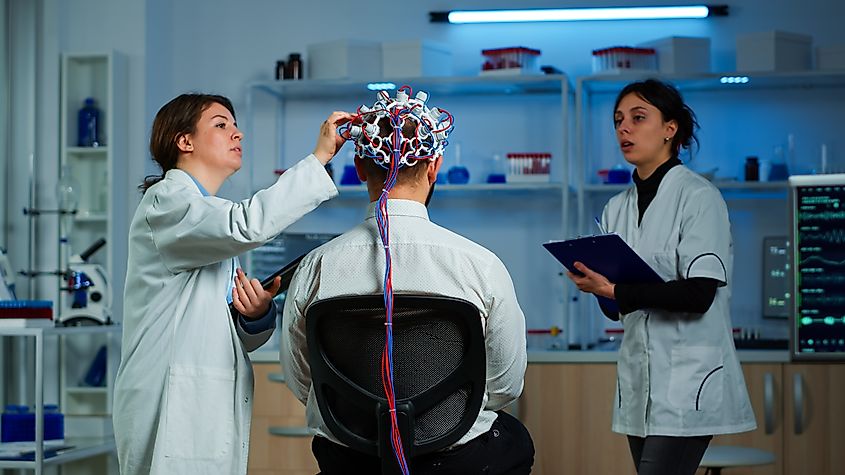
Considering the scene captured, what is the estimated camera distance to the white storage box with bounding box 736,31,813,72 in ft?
13.5

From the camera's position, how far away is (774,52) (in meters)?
4.12

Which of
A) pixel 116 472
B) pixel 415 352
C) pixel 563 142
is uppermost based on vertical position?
pixel 563 142

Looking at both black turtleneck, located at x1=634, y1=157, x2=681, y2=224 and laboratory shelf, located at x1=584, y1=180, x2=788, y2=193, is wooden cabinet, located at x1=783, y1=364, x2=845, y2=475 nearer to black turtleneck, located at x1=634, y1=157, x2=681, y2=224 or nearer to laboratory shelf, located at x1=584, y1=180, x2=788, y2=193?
laboratory shelf, located at x1=584, y1=180, x2=788, y2=193

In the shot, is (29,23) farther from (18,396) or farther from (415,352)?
(415,352)

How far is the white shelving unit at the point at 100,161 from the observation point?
4.27 m

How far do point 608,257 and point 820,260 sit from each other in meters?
1.31

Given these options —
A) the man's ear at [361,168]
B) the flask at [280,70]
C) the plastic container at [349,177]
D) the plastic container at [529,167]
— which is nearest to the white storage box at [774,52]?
the plastic container at [529,167]

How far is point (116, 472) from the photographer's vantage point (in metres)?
4.25

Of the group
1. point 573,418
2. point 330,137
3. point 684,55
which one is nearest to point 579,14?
point 684,55

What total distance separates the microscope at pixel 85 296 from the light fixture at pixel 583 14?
1814 mm

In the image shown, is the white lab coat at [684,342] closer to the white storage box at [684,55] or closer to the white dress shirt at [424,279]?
the white dress shirt at [424,279]

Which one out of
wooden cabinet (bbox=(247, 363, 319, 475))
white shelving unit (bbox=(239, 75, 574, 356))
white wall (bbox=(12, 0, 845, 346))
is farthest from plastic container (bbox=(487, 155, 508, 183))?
wooden cabinet (bbox=(247, 363, 319, 475))

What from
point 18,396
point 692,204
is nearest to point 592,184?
point 692,204

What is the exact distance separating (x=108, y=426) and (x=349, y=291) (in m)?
2.81
